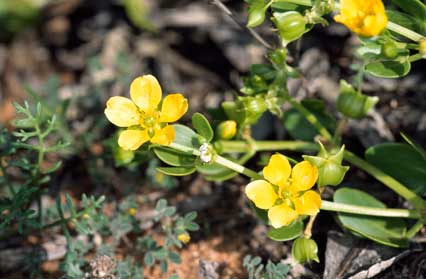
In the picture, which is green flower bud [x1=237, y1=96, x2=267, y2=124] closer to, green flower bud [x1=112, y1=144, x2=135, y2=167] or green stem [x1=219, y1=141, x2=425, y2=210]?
green stem [x1=219, y1=141, x2=425, y2=210]

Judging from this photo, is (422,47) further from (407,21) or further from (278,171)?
(278,171)

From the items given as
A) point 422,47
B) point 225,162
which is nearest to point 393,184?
point 422,47

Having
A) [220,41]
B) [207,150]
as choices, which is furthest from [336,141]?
[220,41]

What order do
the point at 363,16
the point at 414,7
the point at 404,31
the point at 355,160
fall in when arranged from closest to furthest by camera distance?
the point at 363,16 < the point at 404,31 < the point at 414,7 < the point at 355,160

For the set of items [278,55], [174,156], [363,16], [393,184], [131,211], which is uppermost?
[363,16]

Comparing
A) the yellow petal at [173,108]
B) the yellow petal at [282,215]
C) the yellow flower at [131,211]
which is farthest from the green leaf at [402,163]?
the yellow flower at [131,211]

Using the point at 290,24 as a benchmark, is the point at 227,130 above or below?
below

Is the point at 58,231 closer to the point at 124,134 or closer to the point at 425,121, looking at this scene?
the point at 124,134
